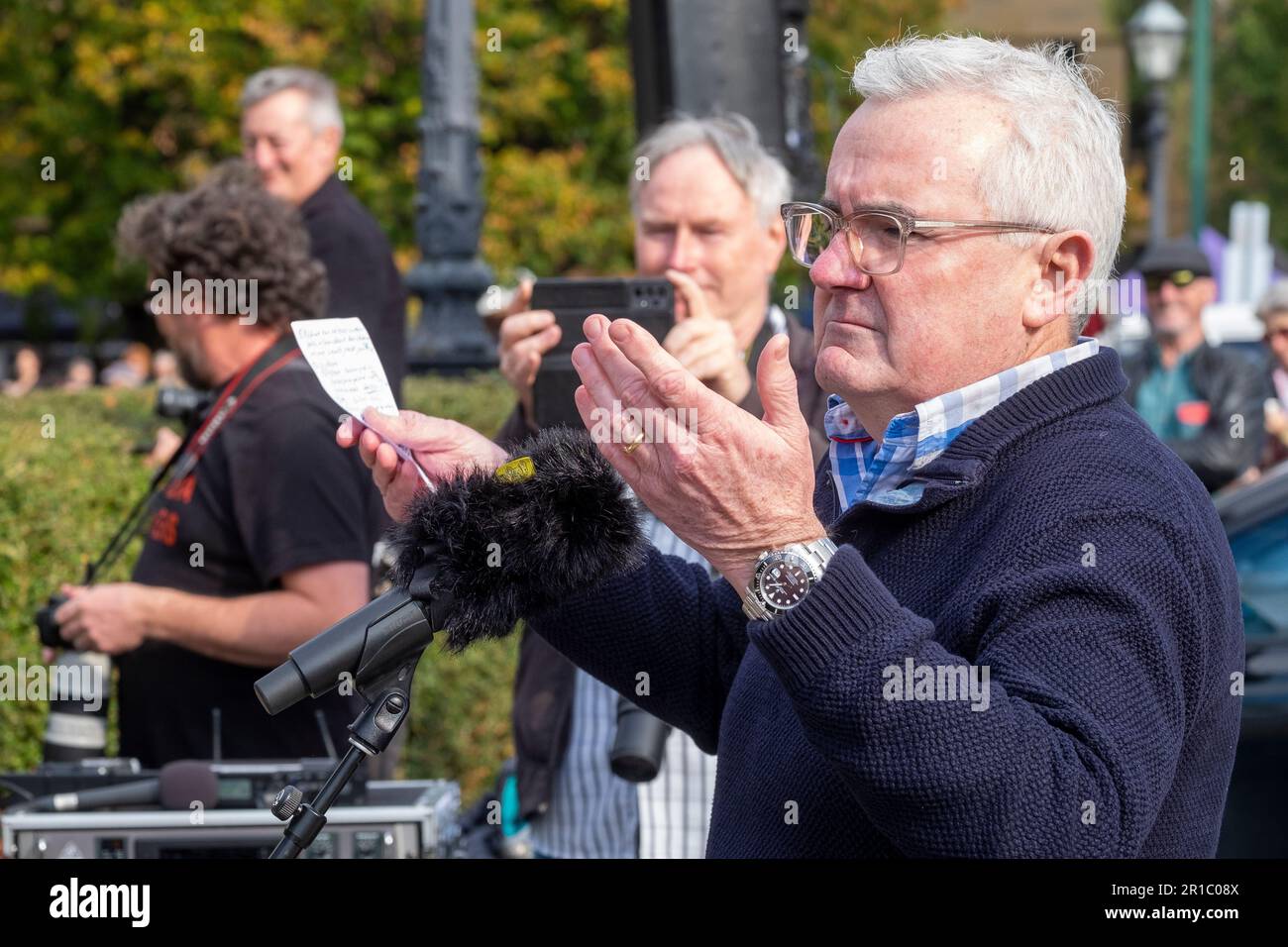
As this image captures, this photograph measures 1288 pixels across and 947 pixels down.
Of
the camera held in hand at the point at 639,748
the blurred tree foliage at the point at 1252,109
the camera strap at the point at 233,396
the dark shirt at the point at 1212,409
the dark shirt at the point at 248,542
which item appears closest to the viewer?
the camera held in hand at the point at 639,748

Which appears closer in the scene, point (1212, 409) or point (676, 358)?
point (676, 358)

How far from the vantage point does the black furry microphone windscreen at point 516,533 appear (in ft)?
6.34

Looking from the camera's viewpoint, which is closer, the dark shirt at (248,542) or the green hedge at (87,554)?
the dark shirt at (248,542)

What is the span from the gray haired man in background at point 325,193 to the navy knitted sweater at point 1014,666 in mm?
3313

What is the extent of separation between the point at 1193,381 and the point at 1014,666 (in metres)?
6.11

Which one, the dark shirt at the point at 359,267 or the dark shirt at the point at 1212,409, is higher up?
the dark shirt at the point at 359,267

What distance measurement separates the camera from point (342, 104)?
19.8 m

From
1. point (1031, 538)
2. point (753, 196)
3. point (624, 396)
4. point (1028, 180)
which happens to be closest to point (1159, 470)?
point (1031, 538)

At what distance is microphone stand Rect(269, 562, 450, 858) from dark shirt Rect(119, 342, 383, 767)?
5.93 ft

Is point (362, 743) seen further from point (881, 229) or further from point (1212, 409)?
point (1212, 409)

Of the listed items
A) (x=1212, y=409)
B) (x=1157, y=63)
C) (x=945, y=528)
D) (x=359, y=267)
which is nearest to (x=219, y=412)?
(x=359, y=267)

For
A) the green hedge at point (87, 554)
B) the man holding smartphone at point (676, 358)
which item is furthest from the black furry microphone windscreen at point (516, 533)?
the green hedge at point (87, 554)

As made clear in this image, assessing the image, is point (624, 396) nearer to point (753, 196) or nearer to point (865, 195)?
point (865, 195)

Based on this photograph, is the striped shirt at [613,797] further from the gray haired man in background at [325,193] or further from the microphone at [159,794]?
the gray haired man in background at [325,193]
